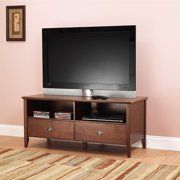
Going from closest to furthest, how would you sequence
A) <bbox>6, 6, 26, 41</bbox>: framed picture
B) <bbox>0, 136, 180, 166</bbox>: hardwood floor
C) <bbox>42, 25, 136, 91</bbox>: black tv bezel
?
1. <bbox>0, 136, 180, 166</bbox>: hardwood floor
2. <bbox>42, 25, 136, 91</bbox>: black tv bezel
3. <bbox>6, 6, 26, 41</bbox>: framed picture

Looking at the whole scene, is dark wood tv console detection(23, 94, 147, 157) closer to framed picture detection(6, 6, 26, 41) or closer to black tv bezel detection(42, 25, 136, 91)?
black tv bezel detection(42, 25, 136, 91)

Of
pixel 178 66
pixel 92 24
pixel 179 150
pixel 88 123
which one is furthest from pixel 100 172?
pixel 92 24

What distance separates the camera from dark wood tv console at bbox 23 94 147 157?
4.20 m

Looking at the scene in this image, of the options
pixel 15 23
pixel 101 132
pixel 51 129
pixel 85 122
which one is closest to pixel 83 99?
pixel 85 122

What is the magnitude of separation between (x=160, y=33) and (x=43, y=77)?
1337 millimetres

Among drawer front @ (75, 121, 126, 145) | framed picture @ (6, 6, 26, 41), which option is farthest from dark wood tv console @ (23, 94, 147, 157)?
framed picture @ (6, 6, 26, 41)

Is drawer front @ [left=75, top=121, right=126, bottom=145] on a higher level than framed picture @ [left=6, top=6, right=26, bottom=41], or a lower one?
lower

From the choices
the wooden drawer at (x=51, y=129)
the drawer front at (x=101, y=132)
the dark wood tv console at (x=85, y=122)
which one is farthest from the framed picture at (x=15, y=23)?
the drawer front at (x=101, y=132)

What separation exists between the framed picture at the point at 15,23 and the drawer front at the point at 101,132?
1.46 meters

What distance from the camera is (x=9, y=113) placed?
5.35m

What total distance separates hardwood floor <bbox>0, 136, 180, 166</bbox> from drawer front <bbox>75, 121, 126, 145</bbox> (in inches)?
6.2

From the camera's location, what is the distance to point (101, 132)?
427 centimetres

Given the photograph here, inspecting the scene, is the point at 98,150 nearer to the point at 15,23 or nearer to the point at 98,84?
the point at 98,84

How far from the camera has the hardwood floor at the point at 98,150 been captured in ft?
13.7
